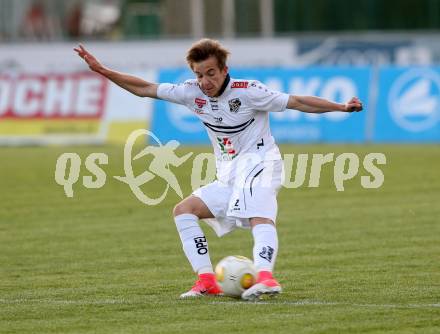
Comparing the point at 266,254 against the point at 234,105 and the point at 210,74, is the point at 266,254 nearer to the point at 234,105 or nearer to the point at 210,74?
the point at 234,105

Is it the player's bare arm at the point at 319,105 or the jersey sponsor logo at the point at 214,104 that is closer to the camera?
the player's bare arm at the point at 319,105

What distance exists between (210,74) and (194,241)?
4.57 feet

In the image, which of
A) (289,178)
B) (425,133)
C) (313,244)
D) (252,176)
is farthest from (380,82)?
(252,176)

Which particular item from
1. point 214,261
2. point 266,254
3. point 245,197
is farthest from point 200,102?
point 214,261

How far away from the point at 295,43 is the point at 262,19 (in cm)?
412

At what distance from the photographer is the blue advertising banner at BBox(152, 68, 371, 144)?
27.2 m

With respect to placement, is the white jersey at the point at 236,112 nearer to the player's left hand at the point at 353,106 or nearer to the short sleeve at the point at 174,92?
the short sleeve at the point at 174,92

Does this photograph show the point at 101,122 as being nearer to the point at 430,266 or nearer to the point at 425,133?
the point at 425,133

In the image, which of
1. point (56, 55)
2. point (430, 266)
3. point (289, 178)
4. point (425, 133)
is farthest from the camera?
point (56, 55)

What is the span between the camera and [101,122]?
2897 centimetres

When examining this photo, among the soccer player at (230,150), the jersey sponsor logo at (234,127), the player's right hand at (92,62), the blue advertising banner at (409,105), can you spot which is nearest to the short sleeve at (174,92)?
the soccer player at (230,150)

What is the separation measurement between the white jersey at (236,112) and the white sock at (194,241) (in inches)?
21.1

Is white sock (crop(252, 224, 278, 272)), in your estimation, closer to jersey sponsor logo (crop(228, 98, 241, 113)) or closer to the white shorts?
the white shorts

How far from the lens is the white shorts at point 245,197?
9.38 metres
